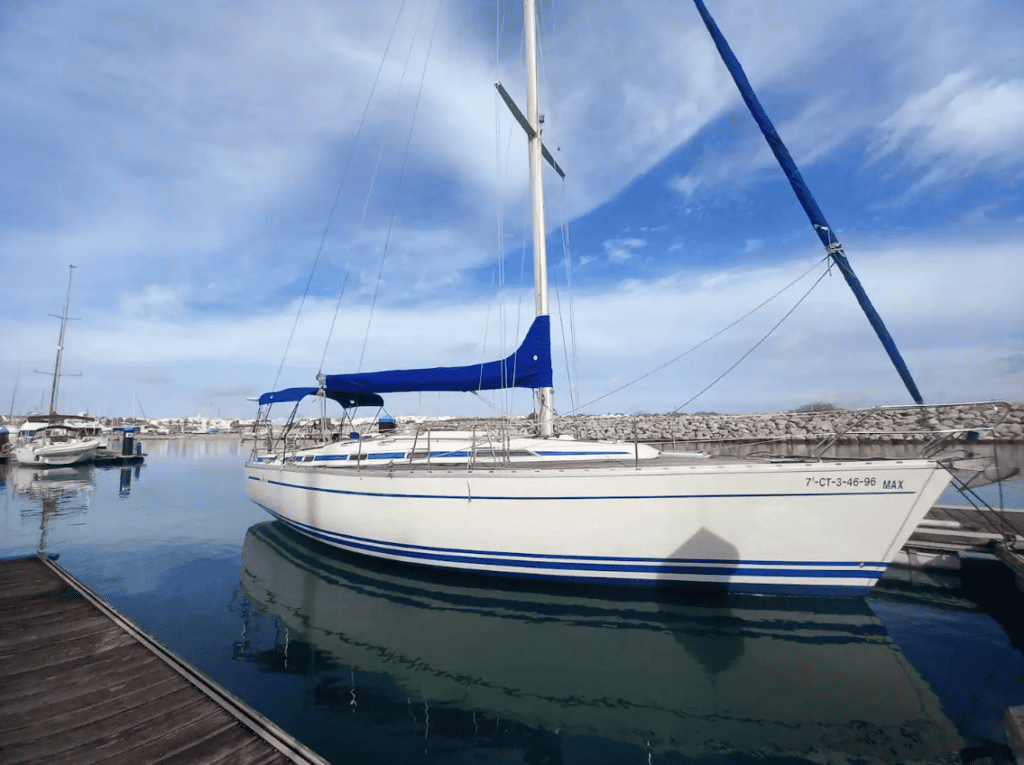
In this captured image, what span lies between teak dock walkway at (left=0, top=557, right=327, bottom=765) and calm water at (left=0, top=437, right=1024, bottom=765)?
2.20ft

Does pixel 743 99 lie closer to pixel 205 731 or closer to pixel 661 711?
pixel 661 711

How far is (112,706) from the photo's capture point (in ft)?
11.0

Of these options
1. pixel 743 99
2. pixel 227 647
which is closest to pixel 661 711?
pixel 227 647

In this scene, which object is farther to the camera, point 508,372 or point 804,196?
point 508,372

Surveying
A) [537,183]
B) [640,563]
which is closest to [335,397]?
[537,183]

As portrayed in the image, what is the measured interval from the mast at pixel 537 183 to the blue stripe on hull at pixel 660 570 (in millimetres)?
2551

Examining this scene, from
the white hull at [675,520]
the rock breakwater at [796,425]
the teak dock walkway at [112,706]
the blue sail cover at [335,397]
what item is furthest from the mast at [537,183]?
the teak dock walkway at [112,706]

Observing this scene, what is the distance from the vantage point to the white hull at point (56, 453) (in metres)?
27.5

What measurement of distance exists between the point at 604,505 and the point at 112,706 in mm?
4962

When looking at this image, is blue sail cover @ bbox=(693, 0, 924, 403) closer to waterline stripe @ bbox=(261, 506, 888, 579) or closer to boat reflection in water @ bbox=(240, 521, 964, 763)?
waterline stripe @ bbox=(261, 506, 888, 579)

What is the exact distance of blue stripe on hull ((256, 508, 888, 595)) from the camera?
563 cm

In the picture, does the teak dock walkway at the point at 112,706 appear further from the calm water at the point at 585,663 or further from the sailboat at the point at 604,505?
the sailboat at the point at 604,505

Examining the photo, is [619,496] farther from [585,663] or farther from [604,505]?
[585,663]

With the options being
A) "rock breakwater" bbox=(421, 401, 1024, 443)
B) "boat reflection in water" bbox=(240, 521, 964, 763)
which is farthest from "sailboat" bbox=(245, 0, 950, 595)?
"rock breakwater" bbox=(421, 401, 1024, 443)
